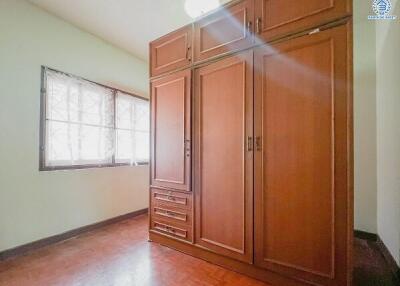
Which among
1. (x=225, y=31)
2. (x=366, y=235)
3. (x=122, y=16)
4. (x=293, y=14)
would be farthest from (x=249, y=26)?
(x=366, y=235)

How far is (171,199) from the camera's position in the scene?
2.33m

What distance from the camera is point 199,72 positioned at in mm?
2127

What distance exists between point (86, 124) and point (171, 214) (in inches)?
65.2

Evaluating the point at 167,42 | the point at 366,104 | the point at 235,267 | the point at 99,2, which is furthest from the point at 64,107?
the point at 366,104

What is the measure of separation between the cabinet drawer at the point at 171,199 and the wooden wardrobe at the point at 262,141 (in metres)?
0.01

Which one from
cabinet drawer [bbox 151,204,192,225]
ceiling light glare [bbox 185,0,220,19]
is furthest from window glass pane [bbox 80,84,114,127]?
ceiling light glare [bbox 185,0,220,19]

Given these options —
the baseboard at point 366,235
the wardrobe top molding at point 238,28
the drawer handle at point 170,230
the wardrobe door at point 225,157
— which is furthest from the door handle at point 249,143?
the baseboard at point 366,235

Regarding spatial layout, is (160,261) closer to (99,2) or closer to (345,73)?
(345,73)

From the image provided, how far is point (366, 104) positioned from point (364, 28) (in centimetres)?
94

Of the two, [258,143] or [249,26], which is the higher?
[249,26]

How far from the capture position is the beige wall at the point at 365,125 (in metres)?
2.50

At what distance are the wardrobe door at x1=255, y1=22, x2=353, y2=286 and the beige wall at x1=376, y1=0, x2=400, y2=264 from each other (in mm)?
773

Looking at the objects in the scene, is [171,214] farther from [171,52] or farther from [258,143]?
[171,52]

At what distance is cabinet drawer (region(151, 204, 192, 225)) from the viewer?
220cm
